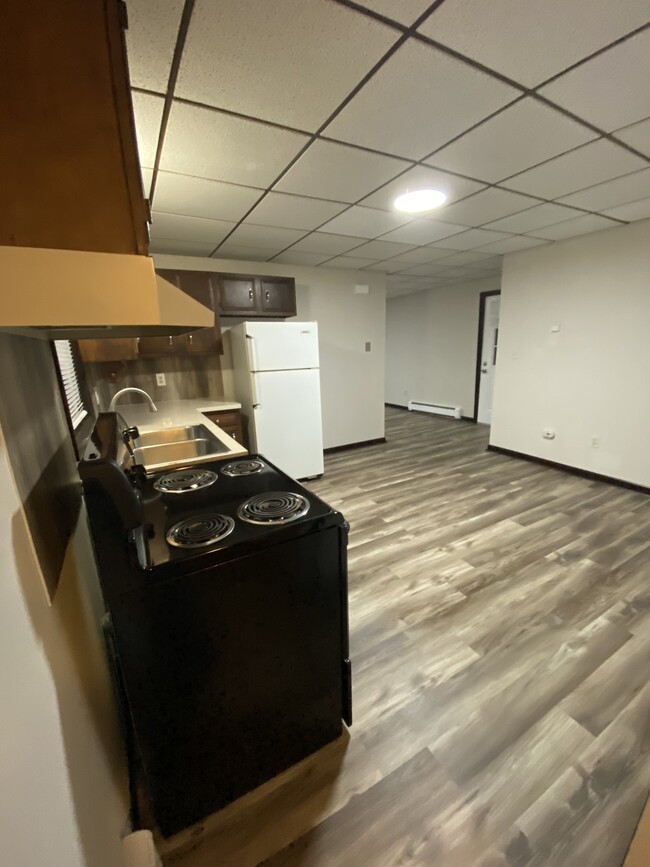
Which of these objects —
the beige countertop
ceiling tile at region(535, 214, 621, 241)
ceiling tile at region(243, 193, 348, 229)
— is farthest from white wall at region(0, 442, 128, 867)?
ceiling tile at region(535, 214, 621, 241)

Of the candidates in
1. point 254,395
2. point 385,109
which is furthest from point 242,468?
point 254,395

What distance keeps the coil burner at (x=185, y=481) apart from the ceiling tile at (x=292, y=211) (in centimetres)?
186

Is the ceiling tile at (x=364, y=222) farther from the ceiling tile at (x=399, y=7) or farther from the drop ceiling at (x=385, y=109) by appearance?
the ceiling tile at (x=399, y=7)

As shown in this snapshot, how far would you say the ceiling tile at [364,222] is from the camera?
104 inches

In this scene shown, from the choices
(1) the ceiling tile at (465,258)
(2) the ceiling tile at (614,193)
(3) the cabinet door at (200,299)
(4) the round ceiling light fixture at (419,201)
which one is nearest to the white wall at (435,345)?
(1) the ceiling tile at (465,258)

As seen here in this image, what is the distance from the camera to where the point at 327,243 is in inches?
132

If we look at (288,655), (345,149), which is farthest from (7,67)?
(345,149)

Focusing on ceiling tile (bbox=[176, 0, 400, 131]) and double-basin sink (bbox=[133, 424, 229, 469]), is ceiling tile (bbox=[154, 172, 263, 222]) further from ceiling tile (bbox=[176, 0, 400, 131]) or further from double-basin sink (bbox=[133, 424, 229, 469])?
double-basin sink (bbox=[133, 424, 229, 469])

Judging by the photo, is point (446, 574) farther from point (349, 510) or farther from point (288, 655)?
point (288, 655)

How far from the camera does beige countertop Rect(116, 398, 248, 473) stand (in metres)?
1.93

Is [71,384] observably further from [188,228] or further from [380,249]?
[380,249]

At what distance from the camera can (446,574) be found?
222 centimetres

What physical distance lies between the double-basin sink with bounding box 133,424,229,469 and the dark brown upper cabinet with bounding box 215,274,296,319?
1586 mm

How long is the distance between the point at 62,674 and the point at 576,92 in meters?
2.56
